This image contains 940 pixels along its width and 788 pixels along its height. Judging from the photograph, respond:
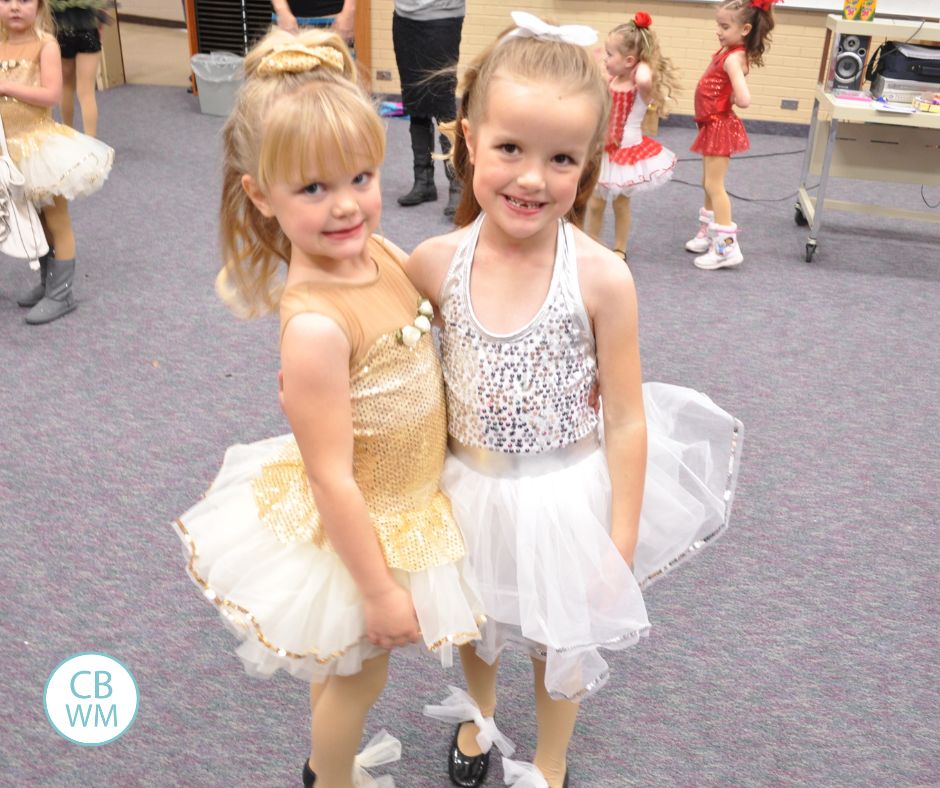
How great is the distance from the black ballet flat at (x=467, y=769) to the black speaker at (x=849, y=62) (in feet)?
10.7

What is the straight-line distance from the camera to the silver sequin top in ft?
3.83

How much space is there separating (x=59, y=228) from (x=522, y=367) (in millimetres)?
2326

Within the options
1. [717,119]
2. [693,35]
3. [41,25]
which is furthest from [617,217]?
[693,35]

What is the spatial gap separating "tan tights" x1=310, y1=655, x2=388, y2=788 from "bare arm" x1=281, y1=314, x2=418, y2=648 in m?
0.18

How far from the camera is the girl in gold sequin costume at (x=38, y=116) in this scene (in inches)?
107

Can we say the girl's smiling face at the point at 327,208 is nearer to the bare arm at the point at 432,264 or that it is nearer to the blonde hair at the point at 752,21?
the bare arm at the point at 432,264

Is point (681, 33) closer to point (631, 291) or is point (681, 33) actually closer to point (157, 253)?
point (157, 253)

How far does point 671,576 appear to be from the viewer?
202cm

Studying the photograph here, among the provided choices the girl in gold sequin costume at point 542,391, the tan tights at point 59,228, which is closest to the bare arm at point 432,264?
the girl in gold sequin costume at point 542,391

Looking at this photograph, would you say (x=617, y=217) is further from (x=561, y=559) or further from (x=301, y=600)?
(x=301, y=600)

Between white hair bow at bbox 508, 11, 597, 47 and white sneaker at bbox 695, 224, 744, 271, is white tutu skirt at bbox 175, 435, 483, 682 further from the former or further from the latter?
white sneaker at bbox 695, 224, 744, 271

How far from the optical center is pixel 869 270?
12.2 ft

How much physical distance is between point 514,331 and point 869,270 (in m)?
3.00
